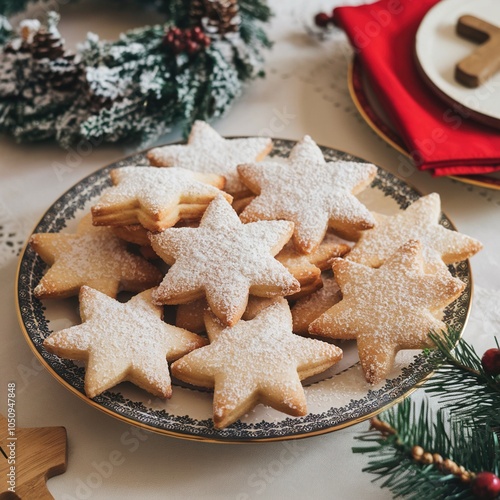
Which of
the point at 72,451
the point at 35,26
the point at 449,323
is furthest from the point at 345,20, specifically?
the point at 72,451

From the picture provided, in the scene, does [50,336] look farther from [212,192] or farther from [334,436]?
[334,436]

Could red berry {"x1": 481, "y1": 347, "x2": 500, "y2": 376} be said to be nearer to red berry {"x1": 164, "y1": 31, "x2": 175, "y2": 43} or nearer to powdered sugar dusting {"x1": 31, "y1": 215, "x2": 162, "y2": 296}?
powdered sugar dusting {"x1": 31, "y1": 215, "x2": 162, "y2": 296}

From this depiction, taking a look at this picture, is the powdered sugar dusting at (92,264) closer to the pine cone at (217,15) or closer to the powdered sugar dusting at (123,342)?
the powdered sugar dusting at (123,342)

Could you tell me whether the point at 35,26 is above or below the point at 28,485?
above

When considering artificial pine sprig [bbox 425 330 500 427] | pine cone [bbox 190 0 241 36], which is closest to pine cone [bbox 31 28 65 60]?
pine cone [bbox 190 0 241 36]

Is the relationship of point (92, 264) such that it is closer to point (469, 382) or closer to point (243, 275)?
point (243, 275)

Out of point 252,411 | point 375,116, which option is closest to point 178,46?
point 375,116

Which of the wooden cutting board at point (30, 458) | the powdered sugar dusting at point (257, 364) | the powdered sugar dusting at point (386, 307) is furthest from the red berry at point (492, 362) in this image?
the wooden cutting board at point (30, 458)

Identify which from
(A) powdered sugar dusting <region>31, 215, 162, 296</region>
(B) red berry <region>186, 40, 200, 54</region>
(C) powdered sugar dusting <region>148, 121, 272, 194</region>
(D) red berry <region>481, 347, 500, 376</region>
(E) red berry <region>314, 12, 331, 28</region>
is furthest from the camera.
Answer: (E) red berry <region>314, 12, 331, 28</region>
